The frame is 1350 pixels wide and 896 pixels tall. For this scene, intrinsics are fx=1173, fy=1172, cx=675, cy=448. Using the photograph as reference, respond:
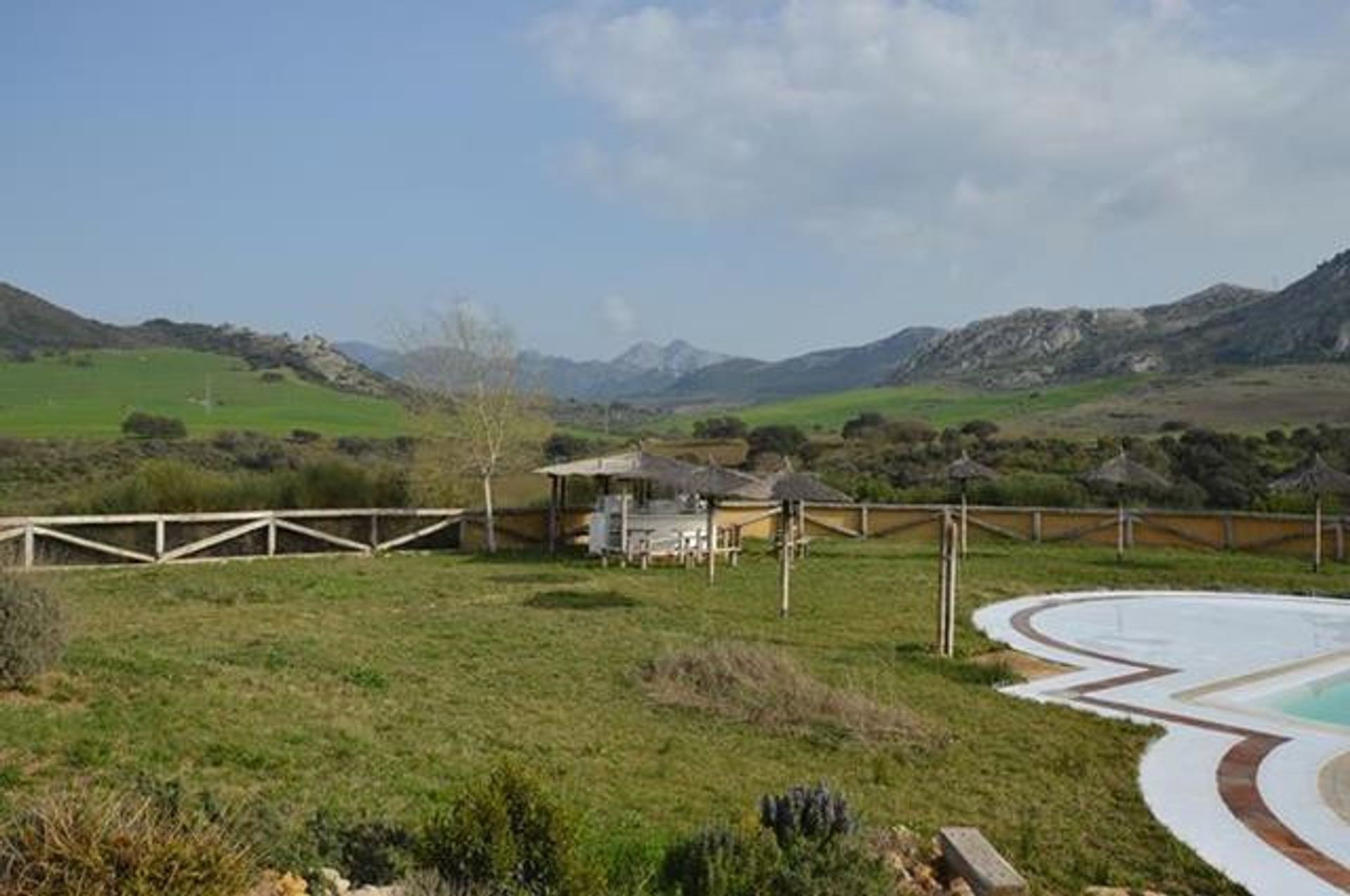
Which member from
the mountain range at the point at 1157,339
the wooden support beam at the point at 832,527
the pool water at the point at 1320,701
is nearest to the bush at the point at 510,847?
the pool water at the point at 1320,701

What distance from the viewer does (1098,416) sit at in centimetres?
5288

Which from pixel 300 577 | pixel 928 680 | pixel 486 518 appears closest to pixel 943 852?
pixel 928 680

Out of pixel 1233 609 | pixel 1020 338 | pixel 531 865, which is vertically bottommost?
pixel 1233 609

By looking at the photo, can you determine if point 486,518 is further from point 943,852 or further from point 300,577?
point 943,852

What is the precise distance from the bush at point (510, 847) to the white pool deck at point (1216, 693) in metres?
3.56

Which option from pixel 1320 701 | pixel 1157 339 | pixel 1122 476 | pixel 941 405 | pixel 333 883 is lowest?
pixel 1320 701

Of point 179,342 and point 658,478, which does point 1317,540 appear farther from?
point 179,342

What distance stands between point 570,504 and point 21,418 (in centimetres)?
2714

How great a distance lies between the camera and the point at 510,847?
440 centimetres

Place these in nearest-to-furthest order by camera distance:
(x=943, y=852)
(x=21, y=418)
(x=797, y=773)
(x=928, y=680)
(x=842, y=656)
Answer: (x=943, y=852)
(x=797, y=773)
(x=928, y=680)
(x=842, y=656)
(x=21, y=418)

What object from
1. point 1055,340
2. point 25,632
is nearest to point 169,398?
point 25,632

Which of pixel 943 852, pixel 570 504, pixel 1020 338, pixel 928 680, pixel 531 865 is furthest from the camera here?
pixel 1020 338

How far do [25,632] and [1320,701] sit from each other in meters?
10.9

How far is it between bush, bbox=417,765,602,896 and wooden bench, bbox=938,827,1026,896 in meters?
1.72
